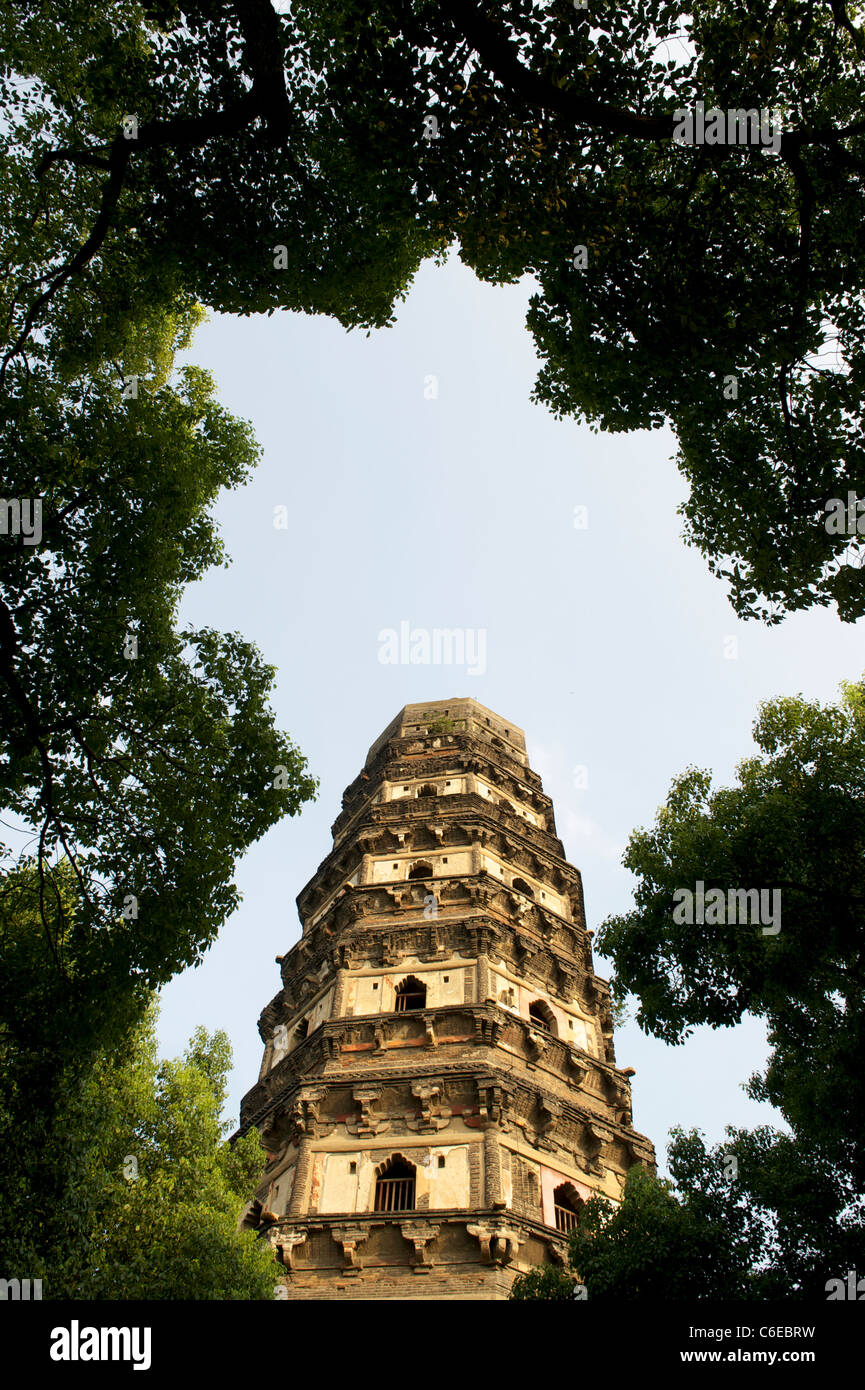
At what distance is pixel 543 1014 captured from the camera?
17.8 metres

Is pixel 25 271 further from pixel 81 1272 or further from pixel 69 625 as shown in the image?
pixel 81 1272

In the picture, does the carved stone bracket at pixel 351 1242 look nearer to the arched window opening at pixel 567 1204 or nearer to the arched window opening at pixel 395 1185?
the arched window opening at pixel 395 1185

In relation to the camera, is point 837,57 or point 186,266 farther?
point 186,266

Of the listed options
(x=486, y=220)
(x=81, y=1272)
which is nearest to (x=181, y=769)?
(x=81, y=1272)

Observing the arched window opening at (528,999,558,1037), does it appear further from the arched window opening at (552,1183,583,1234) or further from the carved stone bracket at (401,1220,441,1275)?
the carved stone bracket at (401,1220,441,1275)

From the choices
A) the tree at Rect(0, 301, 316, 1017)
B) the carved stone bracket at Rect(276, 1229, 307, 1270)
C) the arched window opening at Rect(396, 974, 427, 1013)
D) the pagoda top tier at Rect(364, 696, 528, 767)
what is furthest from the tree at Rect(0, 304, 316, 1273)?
the pagoda top tier at Rect(364, 696, 528, 767)

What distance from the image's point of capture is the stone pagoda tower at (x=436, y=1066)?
12.7m

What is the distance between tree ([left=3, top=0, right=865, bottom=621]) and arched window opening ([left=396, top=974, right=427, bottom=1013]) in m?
9.55

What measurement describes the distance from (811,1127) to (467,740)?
48.8 feet

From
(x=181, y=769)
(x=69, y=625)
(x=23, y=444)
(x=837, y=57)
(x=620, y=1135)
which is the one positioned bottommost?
(x=620, y=1135)

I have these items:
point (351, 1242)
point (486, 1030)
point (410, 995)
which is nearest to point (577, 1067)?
point (486, 1030)

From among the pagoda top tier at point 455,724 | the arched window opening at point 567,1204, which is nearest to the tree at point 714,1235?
the arched window opening at point 567,1204

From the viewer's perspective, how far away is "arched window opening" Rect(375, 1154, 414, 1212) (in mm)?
13352

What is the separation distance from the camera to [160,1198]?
1021 cm
